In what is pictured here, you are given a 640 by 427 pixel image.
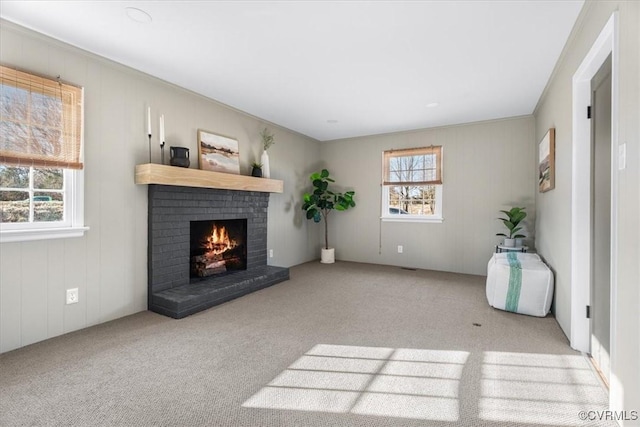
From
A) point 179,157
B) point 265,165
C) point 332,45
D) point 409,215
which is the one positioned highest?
point 332,45

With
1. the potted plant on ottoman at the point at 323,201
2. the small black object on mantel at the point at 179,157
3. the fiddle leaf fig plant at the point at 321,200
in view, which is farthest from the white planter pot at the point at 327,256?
the small black object on mantel at the point at 179,157

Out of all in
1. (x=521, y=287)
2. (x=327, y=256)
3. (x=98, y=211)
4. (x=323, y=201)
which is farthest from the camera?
(x=327, y=256)

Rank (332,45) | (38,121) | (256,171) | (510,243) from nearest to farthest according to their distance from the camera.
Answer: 1. (38,121)
2. (332,45)
3. (510,243)
4. (256,171)

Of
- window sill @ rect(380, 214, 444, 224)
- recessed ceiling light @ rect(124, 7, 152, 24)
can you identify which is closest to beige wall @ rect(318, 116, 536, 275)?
window sill @ rect(380, 214, 444, 224)

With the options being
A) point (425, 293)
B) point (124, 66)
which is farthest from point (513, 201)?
point (124, 66)

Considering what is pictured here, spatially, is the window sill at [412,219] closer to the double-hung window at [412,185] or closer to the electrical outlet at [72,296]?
the double-hung window at [412,185]

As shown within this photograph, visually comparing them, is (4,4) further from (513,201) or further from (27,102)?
(513,201)

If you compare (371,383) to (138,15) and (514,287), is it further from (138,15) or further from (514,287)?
(138,15)

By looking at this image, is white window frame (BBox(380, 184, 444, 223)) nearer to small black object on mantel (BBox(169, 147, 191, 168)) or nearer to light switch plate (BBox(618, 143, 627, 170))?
small black object on mantel (BBox(169, 147, 191, 168))

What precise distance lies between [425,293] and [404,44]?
2.75 metres

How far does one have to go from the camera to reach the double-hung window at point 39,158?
2262 millimetres

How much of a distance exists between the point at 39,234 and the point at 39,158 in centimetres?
59

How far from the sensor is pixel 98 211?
279 centimetres

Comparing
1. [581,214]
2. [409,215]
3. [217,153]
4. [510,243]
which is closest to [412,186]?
[409,215]
